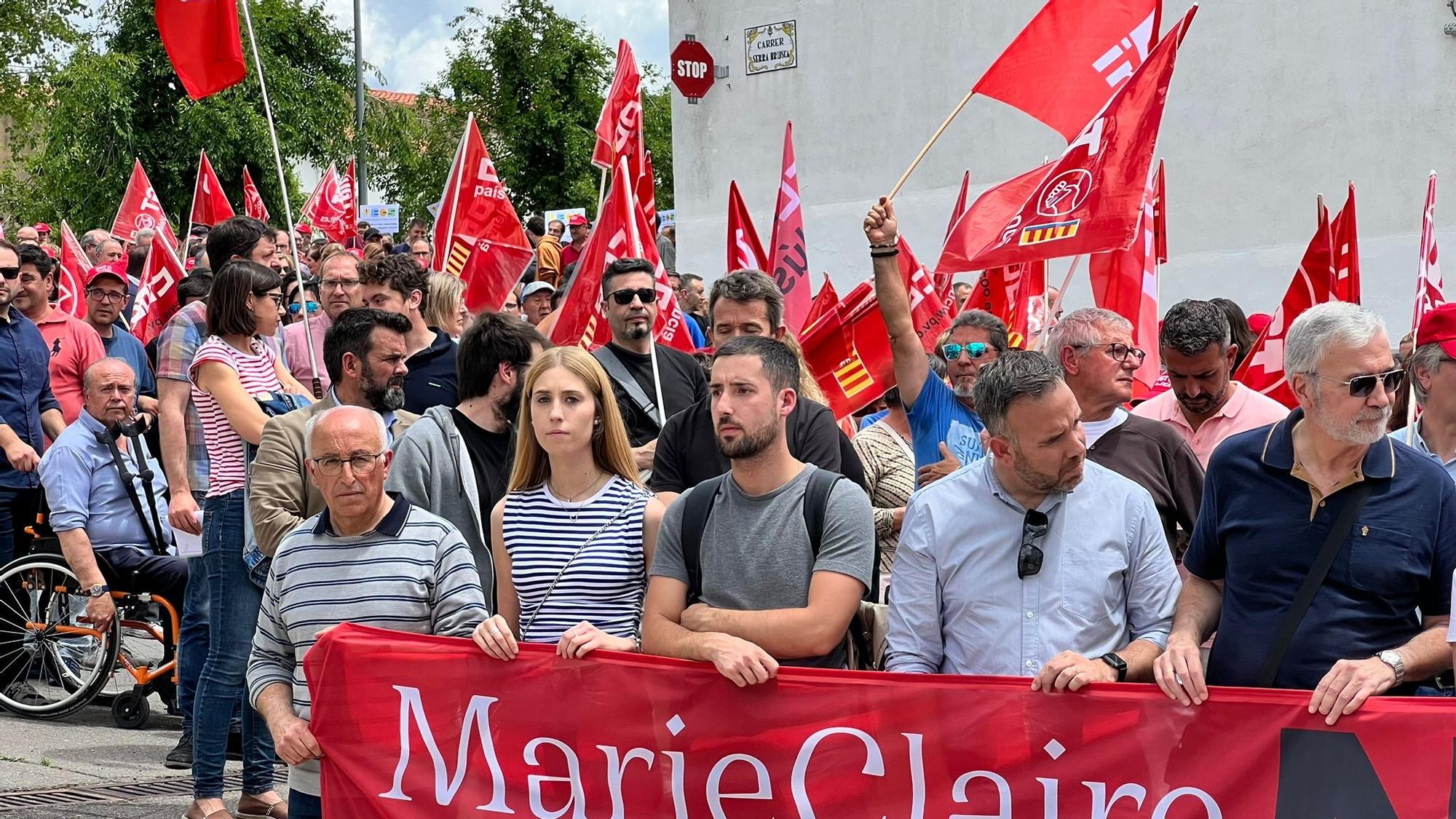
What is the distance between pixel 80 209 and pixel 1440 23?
28.8 metres

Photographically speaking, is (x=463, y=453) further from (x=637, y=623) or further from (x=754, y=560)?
(x=754, y=560)

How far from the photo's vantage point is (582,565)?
4840mm

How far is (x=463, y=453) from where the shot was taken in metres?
5.55

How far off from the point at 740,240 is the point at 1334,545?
258 inches

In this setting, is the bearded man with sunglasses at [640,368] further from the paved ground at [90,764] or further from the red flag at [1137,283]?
the red flag at [1137,283]

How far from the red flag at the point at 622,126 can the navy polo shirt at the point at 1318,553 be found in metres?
7.14

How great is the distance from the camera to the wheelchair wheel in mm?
8555

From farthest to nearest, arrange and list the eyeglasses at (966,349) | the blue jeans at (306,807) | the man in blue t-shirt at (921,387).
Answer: the eyeglasses at (966,349), the man in blue t-shirt at (921,387), the blue jeans at (306,807)

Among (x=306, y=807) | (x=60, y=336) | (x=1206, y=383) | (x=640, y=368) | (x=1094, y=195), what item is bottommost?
(x=306, y=807)

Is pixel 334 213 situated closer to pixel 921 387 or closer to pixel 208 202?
pixel 208 202

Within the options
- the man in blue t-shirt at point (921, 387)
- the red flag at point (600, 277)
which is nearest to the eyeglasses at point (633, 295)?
the man in blue t-shirt at point (921, 387)

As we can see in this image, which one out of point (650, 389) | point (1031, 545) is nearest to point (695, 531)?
point (1031, 545)

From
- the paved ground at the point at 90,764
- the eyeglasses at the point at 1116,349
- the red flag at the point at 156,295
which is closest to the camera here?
the eyeglasses at the point at 1116,349

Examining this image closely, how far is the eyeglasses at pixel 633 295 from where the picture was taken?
646 cm
